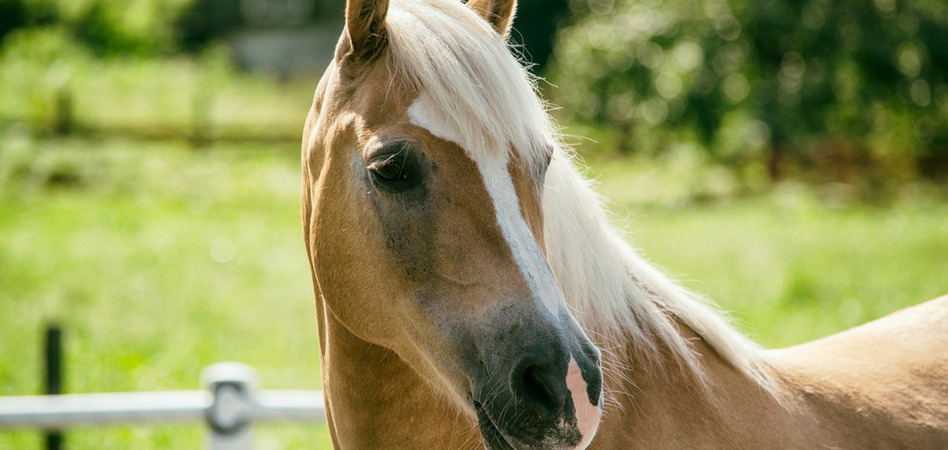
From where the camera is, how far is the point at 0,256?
9.64m

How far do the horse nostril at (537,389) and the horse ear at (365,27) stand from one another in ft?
2.61

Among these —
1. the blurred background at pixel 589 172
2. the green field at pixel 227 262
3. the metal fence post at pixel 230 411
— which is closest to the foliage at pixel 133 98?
the blurred background at pixel 589 172

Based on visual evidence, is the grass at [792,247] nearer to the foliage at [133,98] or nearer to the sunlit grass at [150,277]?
the sunlit grass at [150,277]

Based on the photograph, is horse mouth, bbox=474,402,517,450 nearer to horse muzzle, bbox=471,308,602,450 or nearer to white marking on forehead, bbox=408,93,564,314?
horse muzzle, bbox=471,308,602,450

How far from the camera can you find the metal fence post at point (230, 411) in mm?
3637

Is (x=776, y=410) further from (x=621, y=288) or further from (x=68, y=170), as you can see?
(x=68, y=170)

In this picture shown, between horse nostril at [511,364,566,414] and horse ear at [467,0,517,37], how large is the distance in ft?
2.86

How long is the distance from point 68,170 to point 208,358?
33.7ft

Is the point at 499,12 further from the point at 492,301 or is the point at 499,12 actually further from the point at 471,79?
the point at 492,301

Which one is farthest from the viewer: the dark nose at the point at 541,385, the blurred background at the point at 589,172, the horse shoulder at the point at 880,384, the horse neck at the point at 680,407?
the blurred background at the point at 589,172

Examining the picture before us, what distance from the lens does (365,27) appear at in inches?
68.4

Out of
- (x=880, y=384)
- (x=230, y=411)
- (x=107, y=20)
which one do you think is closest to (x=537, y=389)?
(x=880, y=384)

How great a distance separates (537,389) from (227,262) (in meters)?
8.99

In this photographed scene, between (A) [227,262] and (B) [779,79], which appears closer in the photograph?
(A) [227,262]
